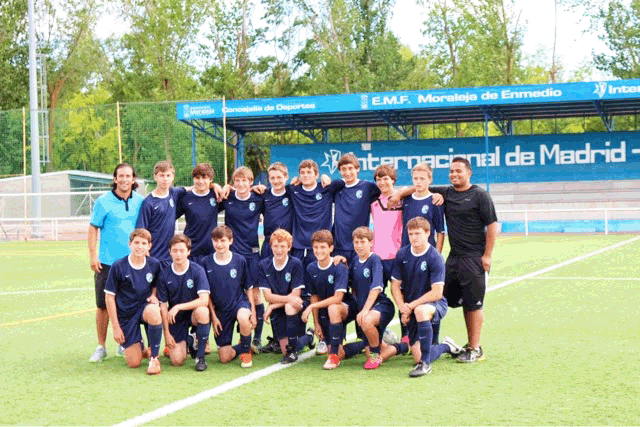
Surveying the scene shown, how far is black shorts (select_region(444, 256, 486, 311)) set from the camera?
24.8 feet

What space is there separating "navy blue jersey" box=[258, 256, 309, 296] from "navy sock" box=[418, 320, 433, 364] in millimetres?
1137

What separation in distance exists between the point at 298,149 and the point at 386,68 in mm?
17042

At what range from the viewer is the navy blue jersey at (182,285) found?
24.9 ft

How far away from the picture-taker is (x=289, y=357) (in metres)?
7.57

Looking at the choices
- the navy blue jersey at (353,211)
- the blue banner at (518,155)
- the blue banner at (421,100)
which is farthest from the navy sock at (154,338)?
the blue banner at (518,155)

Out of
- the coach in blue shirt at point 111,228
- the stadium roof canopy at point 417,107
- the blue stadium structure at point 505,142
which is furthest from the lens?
the blue stadium structure at point 505,142

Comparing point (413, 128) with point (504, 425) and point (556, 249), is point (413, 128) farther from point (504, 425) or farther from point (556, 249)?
point (504, 425)

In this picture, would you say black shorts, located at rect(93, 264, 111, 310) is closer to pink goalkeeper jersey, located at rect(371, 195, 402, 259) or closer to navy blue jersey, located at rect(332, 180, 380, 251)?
navy blue jersey, located at rect(332, 180, 380, 251)

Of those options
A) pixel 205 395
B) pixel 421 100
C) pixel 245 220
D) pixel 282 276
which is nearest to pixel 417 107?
pixel 421 100

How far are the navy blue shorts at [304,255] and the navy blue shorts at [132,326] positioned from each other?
1316 millimetres

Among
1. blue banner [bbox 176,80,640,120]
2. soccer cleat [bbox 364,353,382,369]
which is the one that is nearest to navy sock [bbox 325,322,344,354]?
soccer cleat [bbox 364,353,382,369]

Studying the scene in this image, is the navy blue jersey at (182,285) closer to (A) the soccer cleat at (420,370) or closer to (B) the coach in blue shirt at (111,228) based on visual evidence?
(B) the coach in blue shirt at (111,228)

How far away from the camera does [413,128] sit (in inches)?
1533

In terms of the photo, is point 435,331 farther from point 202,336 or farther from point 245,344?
point 202,336
